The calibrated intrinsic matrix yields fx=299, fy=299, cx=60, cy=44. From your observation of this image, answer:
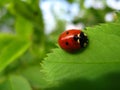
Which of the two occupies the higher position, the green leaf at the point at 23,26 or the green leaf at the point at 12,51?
the green leaf at the point at 23,26

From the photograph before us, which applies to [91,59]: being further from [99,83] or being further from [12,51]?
[12,51]

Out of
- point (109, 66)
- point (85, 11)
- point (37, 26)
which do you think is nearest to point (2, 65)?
point (37, 26)

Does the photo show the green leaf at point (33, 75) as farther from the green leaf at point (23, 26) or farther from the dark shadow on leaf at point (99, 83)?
the dark shadow on leaf at point (99, 83)

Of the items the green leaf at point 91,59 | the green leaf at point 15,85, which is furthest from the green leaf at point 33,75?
the green leaf at point 91,59

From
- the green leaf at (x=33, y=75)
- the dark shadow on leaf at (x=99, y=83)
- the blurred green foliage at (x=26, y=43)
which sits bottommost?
the dark shadow on leaf at (x=99, y=83)

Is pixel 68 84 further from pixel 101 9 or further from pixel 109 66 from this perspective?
pixel 101 9

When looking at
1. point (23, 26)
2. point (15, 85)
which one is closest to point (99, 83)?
point (15, 85)

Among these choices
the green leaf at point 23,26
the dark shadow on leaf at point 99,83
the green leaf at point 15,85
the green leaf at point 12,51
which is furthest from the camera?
the green leaf at point 23,26
